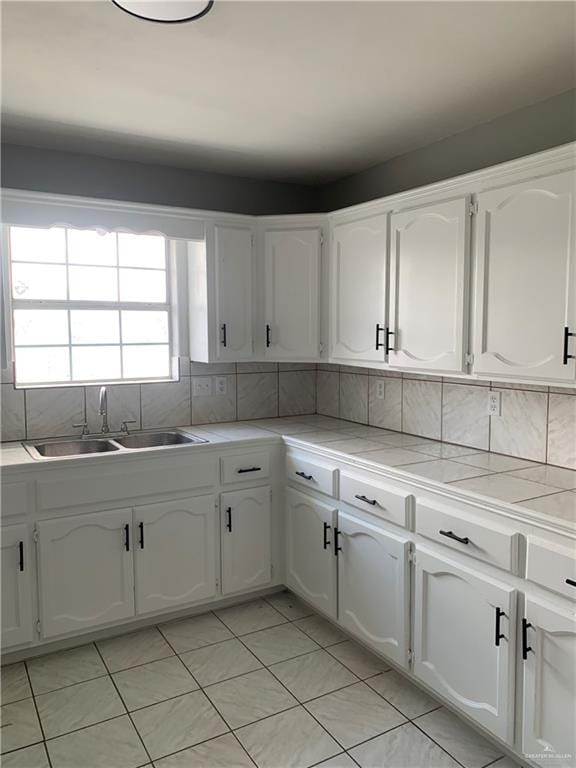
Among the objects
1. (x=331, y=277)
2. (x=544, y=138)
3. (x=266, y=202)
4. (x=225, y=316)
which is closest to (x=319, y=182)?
(x=266, y=202)

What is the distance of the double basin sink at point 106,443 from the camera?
2.84 metres

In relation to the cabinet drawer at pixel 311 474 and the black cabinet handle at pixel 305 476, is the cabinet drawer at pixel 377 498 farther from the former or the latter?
the black cabinet handle at pixel 305 476

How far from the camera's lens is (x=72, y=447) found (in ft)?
9.62

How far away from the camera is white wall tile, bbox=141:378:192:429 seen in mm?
3236

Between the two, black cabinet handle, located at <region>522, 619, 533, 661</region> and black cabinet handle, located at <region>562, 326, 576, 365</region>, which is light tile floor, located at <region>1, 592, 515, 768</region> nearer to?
black cabinet handle, located at <region>522, 619, 533, 661</region>

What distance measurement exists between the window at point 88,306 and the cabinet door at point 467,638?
196 centimetres

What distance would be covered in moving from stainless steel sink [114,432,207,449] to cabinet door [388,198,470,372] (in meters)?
1.23

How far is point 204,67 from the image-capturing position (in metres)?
2.01

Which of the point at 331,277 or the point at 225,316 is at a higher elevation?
the point at 331,277

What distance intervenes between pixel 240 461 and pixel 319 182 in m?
1.87

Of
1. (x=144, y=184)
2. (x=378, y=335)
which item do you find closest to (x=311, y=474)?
(x=378, y=335)

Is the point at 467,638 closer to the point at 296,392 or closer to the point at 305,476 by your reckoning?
the point at 305,476

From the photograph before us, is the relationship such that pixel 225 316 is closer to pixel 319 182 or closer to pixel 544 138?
pixel 319 182

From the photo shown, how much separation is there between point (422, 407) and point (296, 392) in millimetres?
1012
